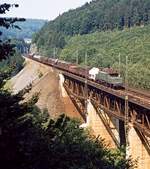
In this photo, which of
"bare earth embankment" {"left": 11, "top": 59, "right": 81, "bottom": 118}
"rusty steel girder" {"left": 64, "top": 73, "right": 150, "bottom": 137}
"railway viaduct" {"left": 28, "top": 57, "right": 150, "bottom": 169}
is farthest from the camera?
"bare earth embankment" {"left": 11, "top": 59, "right": 81, "bottom": 118}

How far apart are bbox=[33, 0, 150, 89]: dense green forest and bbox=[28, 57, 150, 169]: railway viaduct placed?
30.1 feet

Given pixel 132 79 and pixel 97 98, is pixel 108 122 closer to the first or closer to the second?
pixel 97 98

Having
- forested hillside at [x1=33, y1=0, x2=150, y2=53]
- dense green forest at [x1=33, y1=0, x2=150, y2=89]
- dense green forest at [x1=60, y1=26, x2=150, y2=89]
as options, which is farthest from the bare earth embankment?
forested hillside at [x1=33, y1=0, x2=150, y2=53]

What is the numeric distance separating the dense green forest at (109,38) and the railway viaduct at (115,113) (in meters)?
9.17

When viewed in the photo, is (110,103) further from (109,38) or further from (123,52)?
(109,38)

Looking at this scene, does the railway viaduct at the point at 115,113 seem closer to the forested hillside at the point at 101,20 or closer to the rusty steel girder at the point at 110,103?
the rusty steel girder at the point at 110,103

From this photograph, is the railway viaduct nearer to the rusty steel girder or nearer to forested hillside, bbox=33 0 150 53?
the rusty steel girder

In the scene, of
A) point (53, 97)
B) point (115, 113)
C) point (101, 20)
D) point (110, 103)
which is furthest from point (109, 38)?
point (115, 113)

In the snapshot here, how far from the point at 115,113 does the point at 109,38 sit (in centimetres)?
9328

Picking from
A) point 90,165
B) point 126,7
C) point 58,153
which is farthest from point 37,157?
point 126,7

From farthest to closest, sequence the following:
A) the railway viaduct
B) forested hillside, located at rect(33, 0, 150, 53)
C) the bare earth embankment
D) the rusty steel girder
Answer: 1. forested hillside, located at rect(33, 0, 150, 53)
2. the bare earth embankment
3. the railway viaduct
4. the rusty steel girder

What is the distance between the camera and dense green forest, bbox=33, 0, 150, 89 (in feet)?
320

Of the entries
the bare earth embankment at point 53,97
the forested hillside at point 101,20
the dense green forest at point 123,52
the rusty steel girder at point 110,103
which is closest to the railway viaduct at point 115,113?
the rusty steel girder at point 110,103

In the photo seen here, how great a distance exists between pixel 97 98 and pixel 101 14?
121 m
